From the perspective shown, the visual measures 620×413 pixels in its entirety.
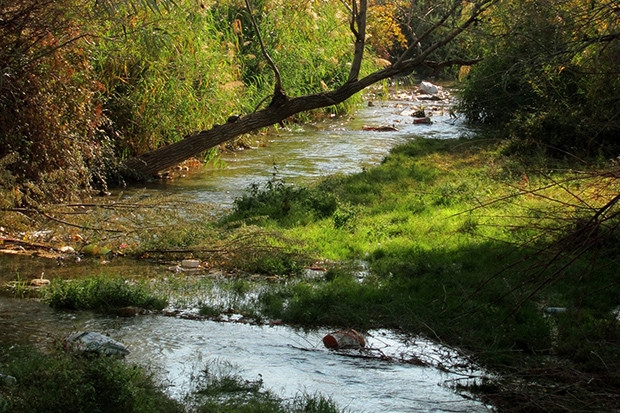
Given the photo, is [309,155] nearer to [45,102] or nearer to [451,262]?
[45,102]

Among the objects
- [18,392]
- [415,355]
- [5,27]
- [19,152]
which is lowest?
[415,355]

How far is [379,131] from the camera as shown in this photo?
1994 cm

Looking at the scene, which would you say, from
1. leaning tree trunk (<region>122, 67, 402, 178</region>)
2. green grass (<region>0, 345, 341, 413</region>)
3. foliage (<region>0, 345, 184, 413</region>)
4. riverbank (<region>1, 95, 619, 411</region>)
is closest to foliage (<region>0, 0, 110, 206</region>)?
riverbank (<region>1, 95, 619, 411</region>)

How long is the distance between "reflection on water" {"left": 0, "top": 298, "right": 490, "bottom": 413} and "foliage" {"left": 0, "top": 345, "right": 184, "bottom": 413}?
632mm

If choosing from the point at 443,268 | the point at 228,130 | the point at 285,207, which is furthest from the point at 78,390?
the point at 228,130

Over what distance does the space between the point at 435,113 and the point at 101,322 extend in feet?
62.1

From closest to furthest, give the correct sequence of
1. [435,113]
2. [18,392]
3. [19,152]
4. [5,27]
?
[18,392] → [5,27] → [19,152] → [435,113]

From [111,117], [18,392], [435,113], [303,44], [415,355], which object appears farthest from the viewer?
[435,113]

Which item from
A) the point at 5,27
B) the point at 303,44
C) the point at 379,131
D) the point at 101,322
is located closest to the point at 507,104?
the point at 379,131

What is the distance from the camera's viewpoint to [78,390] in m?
4.18

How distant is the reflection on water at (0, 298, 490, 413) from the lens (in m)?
5.28

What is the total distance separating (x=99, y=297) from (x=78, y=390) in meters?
2.90

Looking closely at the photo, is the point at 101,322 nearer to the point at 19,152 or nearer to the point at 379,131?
the point at 19,152

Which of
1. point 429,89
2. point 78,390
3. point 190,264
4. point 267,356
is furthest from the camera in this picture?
point 429,89
